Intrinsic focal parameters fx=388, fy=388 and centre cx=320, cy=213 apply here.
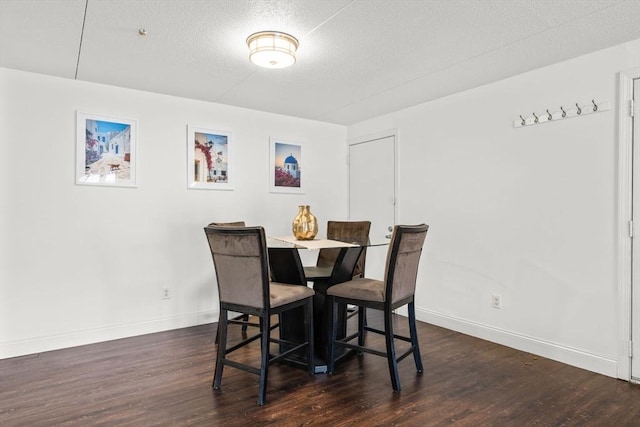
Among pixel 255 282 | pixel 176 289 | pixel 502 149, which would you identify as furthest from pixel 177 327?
pixel 502 149

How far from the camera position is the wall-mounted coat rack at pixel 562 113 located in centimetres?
277

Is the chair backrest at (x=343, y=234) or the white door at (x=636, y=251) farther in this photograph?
the chair backrest at (x=343, y=234)

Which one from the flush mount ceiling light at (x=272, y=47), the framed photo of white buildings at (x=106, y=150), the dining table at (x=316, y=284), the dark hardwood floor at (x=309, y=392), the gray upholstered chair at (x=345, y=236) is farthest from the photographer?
the gray upholstered chair at (x=345, y=236)

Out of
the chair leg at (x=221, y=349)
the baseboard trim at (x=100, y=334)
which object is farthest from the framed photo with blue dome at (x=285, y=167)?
the chair leg at (x=221, y=349)

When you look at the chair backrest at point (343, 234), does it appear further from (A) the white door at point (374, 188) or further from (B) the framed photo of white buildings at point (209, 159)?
(B) the framed photo of white buildings at point (209, 159)

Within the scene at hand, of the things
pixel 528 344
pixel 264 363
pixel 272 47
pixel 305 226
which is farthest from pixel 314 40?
pixel 528 344

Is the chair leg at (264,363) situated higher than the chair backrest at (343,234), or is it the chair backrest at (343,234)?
the chair backrest at (343,234)

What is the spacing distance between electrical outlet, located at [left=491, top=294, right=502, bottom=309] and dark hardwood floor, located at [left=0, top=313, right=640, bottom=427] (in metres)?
0.36

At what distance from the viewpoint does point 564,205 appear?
9.71ft

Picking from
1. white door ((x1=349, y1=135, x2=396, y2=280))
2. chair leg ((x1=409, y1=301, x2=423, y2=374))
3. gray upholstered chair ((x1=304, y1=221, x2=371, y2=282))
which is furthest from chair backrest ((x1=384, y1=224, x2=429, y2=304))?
white door ((x1=349, y1=135, x2=396, y2=280))

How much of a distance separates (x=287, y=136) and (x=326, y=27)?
2293 millimetres

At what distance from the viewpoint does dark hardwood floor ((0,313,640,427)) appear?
7.07 feet

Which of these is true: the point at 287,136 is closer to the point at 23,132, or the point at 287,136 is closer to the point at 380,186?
the point at 380,186

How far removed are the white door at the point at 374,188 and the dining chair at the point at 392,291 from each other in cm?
162
